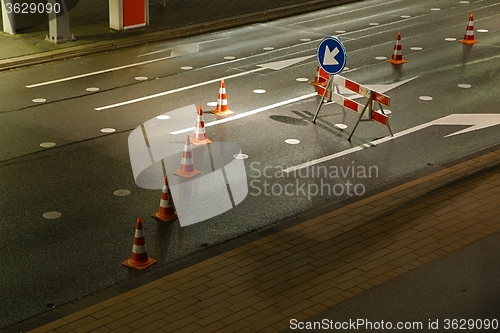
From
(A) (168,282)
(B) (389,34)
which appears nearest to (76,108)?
(A) (168,282)

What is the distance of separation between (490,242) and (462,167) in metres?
2.50

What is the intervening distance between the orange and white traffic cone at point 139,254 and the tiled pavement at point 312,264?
1.41 feet

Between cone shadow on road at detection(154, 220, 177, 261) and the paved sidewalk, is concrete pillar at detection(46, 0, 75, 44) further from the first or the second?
cone shadow on road at detection(154, 220, 177, 261)

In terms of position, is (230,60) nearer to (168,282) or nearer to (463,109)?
(463,109)

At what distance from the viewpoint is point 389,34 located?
20.6m

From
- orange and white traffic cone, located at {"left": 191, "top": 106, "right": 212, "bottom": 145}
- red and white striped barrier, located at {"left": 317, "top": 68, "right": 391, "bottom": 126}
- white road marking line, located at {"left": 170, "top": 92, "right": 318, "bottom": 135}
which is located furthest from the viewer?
white road marking line, located at {"left": 170, "top": 92, "right": 318, "bottom": 135}

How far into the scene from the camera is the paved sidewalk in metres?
18.3

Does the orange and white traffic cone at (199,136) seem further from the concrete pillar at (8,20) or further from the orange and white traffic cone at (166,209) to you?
the concrete pillar at (8,20)

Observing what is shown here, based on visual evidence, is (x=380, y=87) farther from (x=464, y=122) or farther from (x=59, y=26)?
(x=59, y=26)

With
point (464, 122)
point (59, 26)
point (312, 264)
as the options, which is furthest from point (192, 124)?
point (59, 26)

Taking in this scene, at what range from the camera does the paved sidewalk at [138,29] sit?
60.0 feet

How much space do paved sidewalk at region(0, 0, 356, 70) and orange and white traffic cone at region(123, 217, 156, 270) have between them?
9.26 metres

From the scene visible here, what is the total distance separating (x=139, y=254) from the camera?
9.30 meters

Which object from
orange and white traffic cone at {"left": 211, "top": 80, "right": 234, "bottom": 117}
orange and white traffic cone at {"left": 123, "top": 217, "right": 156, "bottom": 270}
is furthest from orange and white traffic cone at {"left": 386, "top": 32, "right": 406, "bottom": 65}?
orange and white traffic cone at {"left": 123, "top": 217, "right": 156, "bottom": 270}
